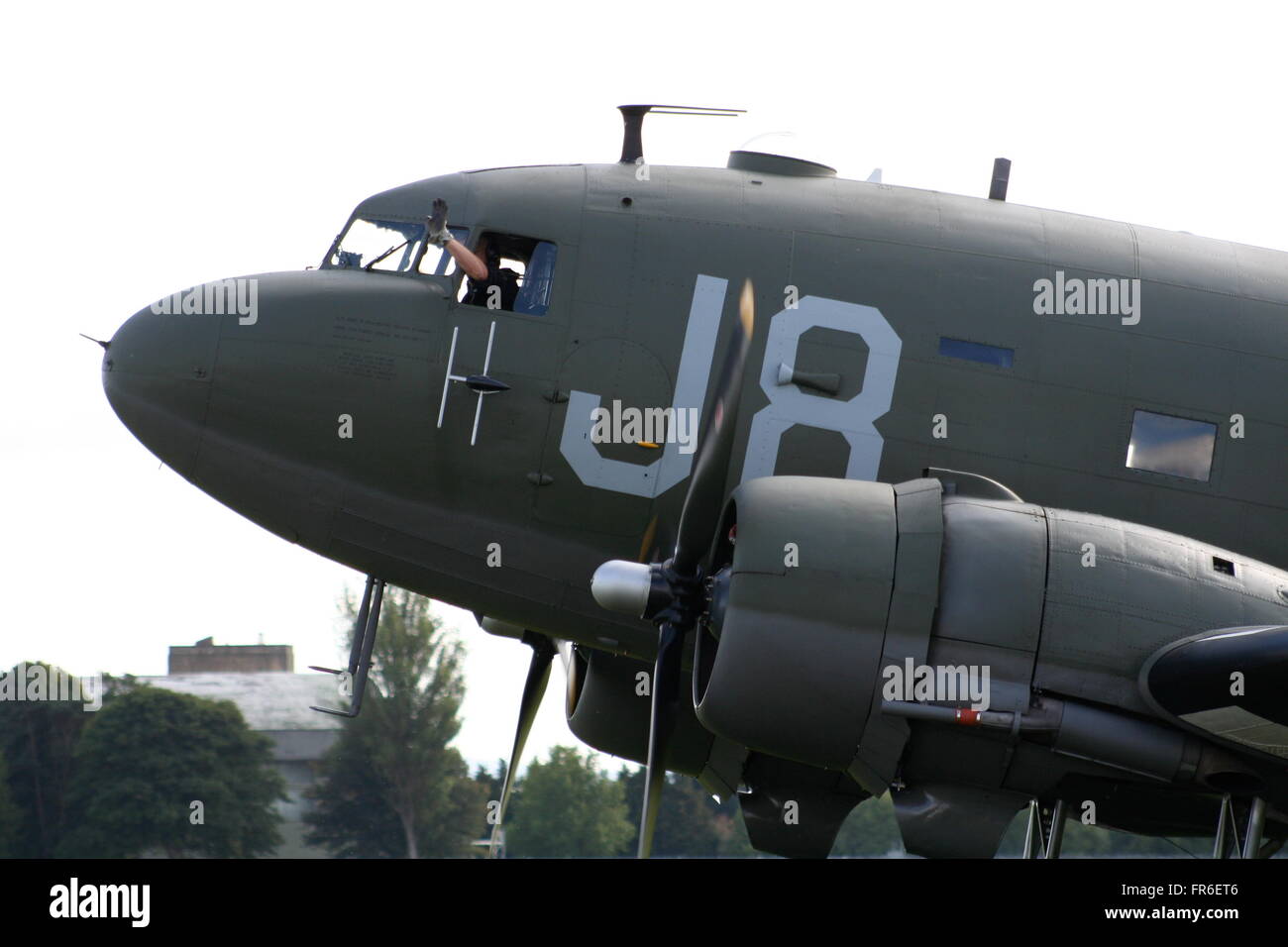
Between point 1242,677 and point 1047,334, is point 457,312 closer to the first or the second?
point 1047,334

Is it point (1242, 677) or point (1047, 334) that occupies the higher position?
point (1047, 334)

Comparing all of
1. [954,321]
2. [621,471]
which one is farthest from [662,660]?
[954,321]

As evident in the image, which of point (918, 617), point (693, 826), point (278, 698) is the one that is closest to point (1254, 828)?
point (918, 617)

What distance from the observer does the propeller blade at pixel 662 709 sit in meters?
10.7

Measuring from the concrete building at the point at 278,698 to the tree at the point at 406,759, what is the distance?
154 centimetres

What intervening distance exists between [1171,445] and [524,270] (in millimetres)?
5399

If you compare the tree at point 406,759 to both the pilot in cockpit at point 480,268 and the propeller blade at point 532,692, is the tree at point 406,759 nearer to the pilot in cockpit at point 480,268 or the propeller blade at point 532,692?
the propeller blade at point 532,692

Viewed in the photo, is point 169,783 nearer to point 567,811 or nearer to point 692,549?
point 567,811

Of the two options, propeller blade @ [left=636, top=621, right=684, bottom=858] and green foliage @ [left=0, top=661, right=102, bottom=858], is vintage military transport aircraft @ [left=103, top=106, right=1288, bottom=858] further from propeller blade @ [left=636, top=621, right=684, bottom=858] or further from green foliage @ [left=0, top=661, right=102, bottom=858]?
green foliage @ [left=0, top=661, right=102, bottom=858]

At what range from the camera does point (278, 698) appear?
51.8m

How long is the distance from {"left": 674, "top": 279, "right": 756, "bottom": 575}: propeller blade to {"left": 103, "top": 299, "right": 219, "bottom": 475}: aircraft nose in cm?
390
